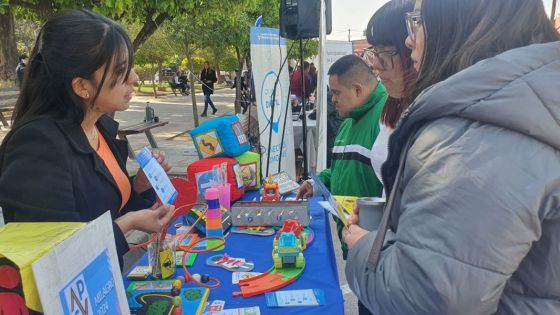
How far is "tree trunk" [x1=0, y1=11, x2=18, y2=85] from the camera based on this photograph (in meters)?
5.77

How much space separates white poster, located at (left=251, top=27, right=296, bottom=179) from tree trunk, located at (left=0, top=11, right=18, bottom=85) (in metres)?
4.08

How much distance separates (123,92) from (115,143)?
10.8 inches

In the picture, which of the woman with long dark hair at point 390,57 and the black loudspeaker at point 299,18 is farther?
the black loudspeaker at point 299,18

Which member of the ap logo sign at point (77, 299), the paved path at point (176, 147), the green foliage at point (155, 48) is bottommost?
the paved path at point (176, 147)

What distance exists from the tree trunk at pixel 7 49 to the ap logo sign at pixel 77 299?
20.7 feet

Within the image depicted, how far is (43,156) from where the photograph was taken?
1206 mm

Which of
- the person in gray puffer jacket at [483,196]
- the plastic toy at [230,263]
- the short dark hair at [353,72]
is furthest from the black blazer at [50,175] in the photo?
the short dark hair at [353,72]

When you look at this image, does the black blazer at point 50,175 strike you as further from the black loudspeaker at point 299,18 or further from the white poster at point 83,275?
the black loudspeaker at point 299,18

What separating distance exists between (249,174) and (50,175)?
1430 millimetres

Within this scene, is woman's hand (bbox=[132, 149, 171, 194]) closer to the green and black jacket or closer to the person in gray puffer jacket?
the green and black jacket

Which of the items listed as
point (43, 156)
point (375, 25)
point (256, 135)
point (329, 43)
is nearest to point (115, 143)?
→ point (43, 156)

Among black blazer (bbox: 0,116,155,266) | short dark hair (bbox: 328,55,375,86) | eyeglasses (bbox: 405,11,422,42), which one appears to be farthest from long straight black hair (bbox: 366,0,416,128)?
black blazer (bbox: 0,116,155,266)

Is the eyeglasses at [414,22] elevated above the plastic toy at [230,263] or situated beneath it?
elevated above

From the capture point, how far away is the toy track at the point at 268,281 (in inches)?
55.6
